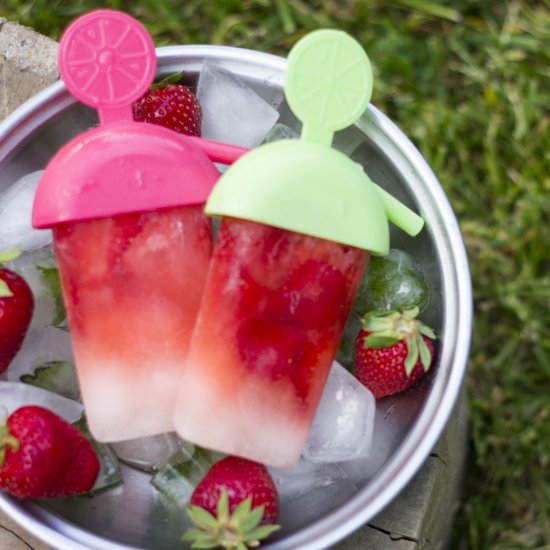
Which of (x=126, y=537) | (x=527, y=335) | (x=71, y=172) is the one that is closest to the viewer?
(x=71, y=172)

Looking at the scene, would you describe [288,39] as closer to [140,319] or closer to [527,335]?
[527,335]

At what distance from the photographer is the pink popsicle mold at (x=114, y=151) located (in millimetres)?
1107

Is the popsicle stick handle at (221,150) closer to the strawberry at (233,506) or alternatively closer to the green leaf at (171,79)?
the green leaf at (171,79)

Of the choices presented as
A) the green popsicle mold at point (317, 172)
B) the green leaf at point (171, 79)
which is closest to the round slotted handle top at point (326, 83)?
the green popsicle mold at point (317, 172)

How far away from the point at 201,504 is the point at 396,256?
460 millimetres

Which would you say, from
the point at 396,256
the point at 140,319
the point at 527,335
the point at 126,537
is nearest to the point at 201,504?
the point at 126,537

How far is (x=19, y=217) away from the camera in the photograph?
1.27m

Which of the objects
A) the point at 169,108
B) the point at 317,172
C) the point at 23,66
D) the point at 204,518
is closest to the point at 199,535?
the point at 204,518

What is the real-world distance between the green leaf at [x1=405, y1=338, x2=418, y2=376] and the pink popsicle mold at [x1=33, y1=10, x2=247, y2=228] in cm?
36

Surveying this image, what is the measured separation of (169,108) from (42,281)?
12.7 inches

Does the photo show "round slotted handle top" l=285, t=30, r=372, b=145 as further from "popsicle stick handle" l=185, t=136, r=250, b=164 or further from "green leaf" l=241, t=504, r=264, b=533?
"green leaf" l=241, t=504, r=264, b=533

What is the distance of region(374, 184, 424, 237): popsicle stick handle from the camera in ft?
3.94

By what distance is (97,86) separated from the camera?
3.82 ft

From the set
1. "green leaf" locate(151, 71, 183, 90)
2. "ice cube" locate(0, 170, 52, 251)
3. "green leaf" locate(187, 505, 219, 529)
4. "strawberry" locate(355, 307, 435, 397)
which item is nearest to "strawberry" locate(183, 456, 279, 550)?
"green leaf" locate(187, 505, 219, 529)
